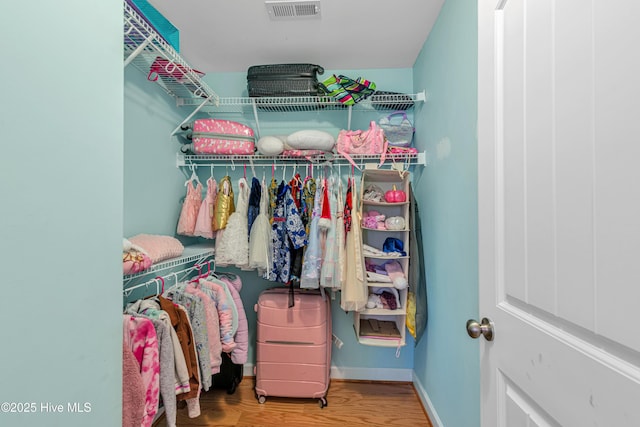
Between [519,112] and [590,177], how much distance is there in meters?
0.26

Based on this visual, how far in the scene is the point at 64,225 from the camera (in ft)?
1.68

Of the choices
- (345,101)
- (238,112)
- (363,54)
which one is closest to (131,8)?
(238,112)

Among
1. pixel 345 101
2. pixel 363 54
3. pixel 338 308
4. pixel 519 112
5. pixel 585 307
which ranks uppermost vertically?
pixel 363 54

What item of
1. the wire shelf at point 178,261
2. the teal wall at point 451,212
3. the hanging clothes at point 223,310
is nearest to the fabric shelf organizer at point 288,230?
the wire shelf at point 178,261

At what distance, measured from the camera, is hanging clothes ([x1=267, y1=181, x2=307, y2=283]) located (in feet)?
5.72

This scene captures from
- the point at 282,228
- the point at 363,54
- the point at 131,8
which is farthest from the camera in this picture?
the point at 363,54

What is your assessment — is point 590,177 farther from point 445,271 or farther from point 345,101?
point 345,101

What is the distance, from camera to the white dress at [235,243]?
175 cm

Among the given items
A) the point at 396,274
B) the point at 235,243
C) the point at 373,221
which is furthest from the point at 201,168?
the point at 396,274

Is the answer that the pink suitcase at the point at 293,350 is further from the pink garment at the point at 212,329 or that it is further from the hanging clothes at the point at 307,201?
the hanging clothes at the point at 307,201

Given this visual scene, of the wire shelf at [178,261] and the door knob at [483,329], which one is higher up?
the wire shelf at [178,261]

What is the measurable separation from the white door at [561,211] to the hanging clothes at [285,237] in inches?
45.1

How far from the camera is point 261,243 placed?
1.76 meters

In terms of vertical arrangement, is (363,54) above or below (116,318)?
above
